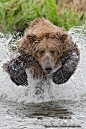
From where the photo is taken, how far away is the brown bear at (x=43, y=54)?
6.03 meters

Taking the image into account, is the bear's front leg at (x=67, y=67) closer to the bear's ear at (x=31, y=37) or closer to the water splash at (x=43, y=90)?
the water splash at (x=43, y=90)

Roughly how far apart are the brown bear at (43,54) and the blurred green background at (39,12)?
5.52 m

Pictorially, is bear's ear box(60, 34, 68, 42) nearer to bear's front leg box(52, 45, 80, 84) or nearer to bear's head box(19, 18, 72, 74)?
bear's head box(19, 18, 72, 74)

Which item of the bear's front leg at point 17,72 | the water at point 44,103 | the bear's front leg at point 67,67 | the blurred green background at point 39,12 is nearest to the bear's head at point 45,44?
the bear's front leg at point 67,67

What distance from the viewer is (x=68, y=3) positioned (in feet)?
42.9

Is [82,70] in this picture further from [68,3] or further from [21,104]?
[68,3]

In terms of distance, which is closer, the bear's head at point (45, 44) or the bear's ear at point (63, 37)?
the bear's head at point (45, 44)

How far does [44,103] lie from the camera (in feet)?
20.3

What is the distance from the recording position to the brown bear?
6.03 m

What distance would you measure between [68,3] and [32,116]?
8.64 m

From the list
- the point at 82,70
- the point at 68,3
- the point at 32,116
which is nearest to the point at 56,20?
the point at 68,3

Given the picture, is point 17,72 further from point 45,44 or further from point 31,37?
point 45,44

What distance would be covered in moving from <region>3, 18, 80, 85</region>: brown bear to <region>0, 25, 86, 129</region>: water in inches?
12.5

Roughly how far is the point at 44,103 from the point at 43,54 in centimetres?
101
